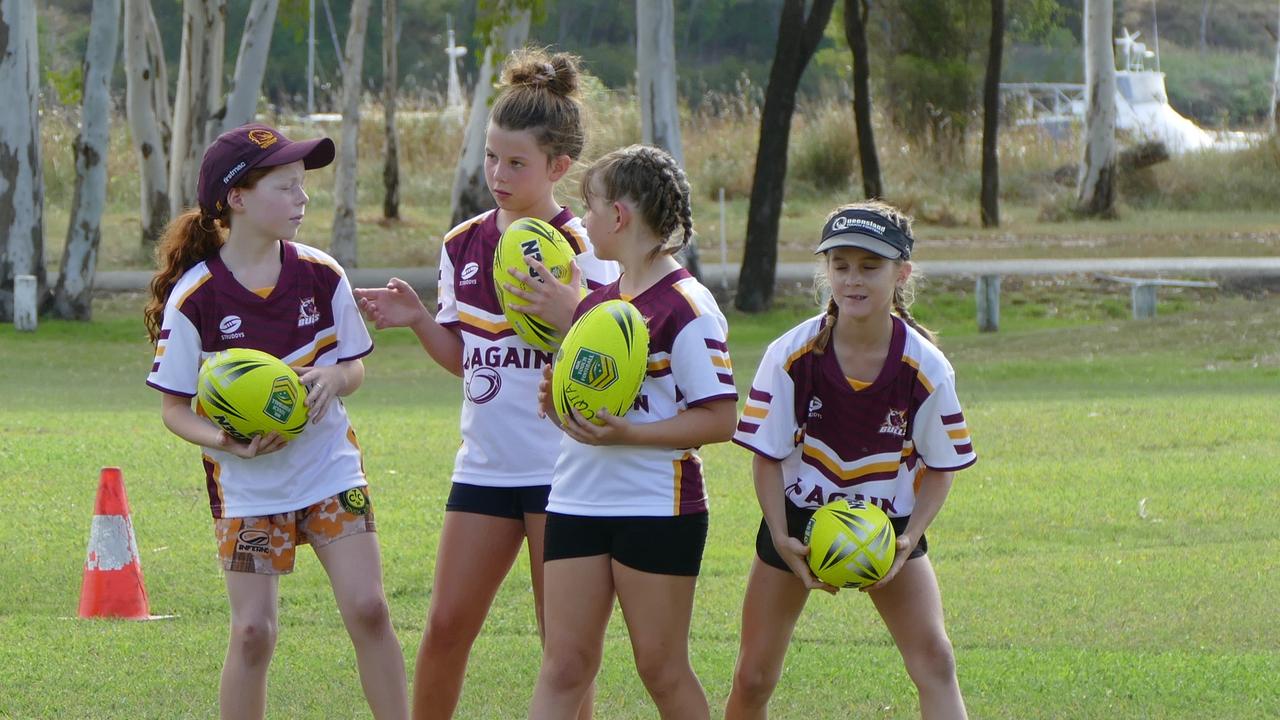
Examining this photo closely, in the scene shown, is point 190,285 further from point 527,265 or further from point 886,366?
point 886,366

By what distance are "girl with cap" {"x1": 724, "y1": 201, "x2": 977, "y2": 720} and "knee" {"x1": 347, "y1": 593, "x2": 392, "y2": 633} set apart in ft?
3.73

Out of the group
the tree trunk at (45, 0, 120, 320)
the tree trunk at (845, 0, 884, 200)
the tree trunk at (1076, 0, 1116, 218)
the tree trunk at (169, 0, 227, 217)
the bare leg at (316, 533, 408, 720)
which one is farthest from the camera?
the tree trunk at (1076, 0, 1116, 218)

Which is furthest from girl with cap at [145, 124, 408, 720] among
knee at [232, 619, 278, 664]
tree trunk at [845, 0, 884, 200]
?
tree trunk at [845, 0, 884, 200]

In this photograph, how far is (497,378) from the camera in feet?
17.3

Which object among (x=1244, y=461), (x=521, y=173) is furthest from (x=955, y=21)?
(x=521, y=173)

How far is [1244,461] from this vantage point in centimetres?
1121

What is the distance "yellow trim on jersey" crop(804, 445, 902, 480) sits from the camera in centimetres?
499

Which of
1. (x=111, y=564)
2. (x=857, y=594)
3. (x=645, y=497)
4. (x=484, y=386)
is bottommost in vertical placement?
(x=857, y=594)

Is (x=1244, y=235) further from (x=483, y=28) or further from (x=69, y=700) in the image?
(x=69, y=700)

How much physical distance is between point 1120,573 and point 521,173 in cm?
430

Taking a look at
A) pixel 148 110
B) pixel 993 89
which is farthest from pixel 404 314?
pixel 993 89

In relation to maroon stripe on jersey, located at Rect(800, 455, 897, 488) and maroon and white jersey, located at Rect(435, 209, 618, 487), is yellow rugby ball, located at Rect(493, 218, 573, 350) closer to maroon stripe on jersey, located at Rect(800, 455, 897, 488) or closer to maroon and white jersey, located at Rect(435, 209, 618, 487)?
maroon and white jersey, located at Rect(435, 209, 618, 487)

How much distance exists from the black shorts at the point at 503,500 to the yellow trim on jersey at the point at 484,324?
50cm

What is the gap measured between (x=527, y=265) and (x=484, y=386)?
19.0 inches
